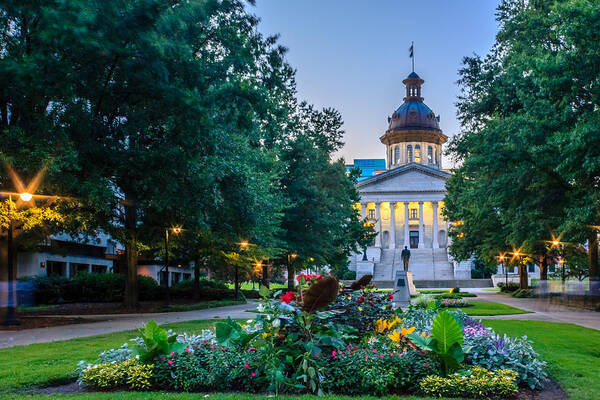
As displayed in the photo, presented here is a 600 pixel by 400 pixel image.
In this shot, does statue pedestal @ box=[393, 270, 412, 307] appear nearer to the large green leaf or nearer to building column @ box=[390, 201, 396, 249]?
the large green leaf

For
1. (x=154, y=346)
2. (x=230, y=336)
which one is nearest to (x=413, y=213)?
(x=230, y=336)

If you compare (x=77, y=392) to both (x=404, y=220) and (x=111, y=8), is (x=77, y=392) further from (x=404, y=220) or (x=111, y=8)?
(x=404, y=220)

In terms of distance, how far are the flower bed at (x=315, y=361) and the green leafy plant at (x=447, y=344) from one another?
0.01 meters

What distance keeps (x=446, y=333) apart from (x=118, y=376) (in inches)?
175

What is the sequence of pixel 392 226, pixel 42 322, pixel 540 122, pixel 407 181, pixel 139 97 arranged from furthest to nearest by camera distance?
pixel 392 226
pixel 407 181
pixel 540 122
pixel 42 322
pixel 139 97

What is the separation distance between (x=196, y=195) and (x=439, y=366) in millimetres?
11902

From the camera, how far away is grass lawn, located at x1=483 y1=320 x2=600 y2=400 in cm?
761

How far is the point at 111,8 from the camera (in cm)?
1327

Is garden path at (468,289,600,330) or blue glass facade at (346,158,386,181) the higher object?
blue glass facade at (346,158,386,181)

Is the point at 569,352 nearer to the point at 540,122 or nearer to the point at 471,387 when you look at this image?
the point at 471,387

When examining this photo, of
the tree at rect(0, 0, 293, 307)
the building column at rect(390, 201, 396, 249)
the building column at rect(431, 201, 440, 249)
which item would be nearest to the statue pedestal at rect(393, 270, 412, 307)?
the tree at rect(0, 0, 293, 307)

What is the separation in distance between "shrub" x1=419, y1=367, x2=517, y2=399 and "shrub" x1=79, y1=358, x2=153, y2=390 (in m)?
3.68

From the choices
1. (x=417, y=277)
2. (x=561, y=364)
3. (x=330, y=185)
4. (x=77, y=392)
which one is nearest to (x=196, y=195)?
(x=77, y=392)

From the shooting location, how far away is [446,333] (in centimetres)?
750
